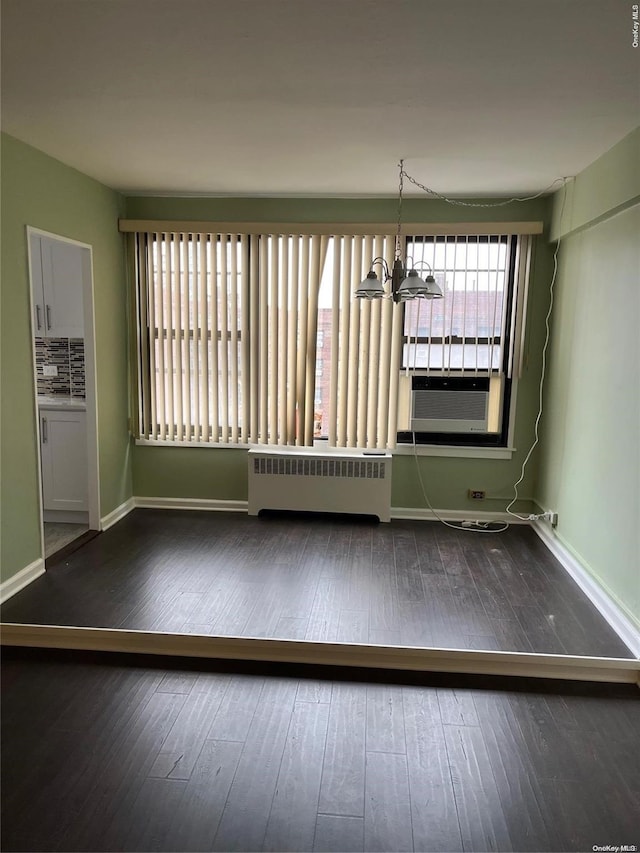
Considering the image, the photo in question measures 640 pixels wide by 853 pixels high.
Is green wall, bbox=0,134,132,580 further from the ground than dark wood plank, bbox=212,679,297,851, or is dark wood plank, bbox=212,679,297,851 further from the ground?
green wall, bbox=0,134,132,580

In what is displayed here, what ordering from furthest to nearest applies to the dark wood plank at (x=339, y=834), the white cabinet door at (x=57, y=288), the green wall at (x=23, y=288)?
the white cabinet door at (x=57, y=288)
the green wall at (x=23, y=288)
the dark wood plank at (x=339, y=834)

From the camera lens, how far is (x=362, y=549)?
416cm

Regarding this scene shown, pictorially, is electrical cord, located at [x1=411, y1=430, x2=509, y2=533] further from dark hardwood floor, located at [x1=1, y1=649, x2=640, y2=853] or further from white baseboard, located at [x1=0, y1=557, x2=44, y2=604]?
white baseboard, located at [x1=0, y1=557, x2=44, y2=604]

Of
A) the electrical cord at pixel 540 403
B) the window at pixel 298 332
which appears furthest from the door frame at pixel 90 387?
the electrical cord at pixel 540 403

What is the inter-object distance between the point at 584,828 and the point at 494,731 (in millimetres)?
489

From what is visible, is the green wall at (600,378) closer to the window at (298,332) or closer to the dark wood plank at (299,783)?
the window at (298,332)

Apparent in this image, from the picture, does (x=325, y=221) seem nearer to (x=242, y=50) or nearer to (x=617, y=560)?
(x=242, y=50)

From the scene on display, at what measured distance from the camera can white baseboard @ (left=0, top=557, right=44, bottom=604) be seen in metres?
3.26

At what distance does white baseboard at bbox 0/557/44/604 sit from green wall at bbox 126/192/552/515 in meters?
1.54

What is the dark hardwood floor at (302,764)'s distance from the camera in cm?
186

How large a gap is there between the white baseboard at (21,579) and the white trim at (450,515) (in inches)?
107

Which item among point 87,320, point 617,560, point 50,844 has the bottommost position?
point 50,844

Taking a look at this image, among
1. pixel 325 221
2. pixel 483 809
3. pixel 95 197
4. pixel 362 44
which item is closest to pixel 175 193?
pixel 95 197

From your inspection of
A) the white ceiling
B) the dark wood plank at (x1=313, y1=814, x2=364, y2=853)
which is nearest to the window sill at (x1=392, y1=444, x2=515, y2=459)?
the white ceiling
